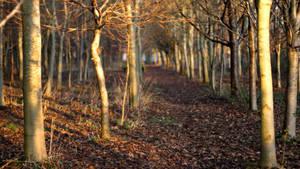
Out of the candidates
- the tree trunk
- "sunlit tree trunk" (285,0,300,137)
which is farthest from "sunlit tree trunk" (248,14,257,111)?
the tree trunk

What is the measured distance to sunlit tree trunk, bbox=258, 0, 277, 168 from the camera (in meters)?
4.51

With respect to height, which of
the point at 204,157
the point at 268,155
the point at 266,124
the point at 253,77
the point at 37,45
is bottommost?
the point at 204,157

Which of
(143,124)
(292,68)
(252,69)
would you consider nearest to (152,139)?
(143,124)

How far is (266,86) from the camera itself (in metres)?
4.62

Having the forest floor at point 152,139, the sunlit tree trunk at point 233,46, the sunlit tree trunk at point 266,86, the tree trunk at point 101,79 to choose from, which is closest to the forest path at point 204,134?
the forest floor at point 152,139

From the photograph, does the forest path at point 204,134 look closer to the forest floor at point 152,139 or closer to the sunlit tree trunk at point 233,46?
the forest floor at point 152,139

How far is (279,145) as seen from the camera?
20.1ft

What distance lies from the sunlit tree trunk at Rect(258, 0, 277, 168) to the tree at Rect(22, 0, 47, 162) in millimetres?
3911

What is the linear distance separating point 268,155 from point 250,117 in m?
4.47

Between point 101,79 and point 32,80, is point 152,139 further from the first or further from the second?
point 32,80

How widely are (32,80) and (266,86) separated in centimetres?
413

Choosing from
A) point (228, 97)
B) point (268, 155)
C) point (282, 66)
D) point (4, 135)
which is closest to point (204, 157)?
point (268, 155)

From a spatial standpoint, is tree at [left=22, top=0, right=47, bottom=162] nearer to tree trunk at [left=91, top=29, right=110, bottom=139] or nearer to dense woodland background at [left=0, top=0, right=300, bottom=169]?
dense woodland background at [left=0, top=0, right=300, bottom=169]

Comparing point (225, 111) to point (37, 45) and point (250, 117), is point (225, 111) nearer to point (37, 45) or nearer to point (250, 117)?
point (250, 117)
